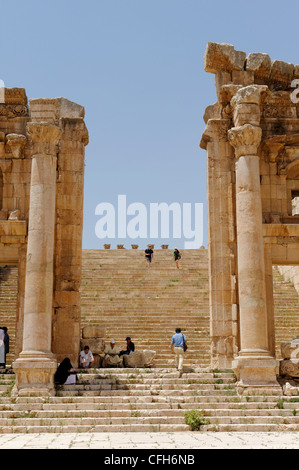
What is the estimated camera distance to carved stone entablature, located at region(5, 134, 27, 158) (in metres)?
19.8

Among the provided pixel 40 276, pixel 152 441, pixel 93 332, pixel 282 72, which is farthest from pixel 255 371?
pixel 282 72

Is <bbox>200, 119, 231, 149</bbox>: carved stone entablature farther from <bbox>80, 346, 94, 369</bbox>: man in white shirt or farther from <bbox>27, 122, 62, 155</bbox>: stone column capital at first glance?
<bbox>80, 346, 94, 369</bbox>: man in white shirt

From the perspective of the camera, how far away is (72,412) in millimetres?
14195

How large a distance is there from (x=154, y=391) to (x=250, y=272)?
4.27 m

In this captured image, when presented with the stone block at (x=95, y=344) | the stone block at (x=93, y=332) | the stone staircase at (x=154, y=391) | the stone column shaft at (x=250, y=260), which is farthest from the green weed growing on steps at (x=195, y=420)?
the stone block at (x=93, y=332)

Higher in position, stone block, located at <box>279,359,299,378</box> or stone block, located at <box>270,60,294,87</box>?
stone block, located at <box>270,60,294,87</box>

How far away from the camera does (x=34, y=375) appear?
15781mm

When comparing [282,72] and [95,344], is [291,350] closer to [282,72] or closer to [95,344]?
[95,344]

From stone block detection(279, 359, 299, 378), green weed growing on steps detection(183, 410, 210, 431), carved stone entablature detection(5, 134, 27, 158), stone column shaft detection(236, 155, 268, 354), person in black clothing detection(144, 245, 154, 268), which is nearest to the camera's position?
green weed growing on steps detection(183, 410, 210, 431)

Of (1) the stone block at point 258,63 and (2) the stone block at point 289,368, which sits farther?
(1) the stone block at point 258,63

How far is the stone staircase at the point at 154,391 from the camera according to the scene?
13633 millimetres

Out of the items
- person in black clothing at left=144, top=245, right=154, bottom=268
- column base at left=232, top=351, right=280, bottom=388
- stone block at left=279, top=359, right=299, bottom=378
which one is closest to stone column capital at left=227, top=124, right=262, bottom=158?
column base at left=232, top=351, right=280, bottom=388

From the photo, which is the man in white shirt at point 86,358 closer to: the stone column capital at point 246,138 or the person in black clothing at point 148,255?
the stone column capital at point 246,138

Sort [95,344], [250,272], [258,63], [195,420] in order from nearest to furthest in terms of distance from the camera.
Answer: [195,420] → [250,272] → [95,344] → [258,63]
